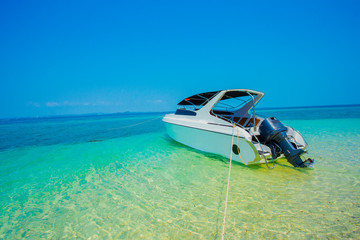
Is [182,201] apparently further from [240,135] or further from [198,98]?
[198,98]

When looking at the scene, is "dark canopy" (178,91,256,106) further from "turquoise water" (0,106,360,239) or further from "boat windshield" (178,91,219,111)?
"turquoise water" (0,106,360,239)

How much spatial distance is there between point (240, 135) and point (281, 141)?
105cm

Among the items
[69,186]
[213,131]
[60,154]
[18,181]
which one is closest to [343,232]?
[213,131]

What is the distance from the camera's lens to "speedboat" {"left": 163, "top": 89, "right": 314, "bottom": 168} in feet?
13.8

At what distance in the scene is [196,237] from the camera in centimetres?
230

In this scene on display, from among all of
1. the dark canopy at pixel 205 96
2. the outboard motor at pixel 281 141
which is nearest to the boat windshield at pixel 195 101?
the dark canopy at pixel 205 96

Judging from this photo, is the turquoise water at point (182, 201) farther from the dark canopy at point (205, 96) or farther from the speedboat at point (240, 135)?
the dark canopy at point (205, 96)

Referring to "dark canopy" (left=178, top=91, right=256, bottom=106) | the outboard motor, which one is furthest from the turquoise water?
"dark canopy" (left=178, top=91, right=256, bottom=106)

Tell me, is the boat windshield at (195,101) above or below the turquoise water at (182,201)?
above

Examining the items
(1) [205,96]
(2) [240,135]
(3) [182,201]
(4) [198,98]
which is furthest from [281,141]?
(4) [198,98]

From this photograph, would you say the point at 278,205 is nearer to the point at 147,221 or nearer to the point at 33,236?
the point at 147,221

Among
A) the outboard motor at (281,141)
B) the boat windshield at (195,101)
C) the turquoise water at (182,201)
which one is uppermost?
the boat windshield at (195,101)

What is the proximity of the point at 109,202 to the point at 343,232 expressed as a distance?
12.5 ft

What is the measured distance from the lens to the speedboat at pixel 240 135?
419cm
